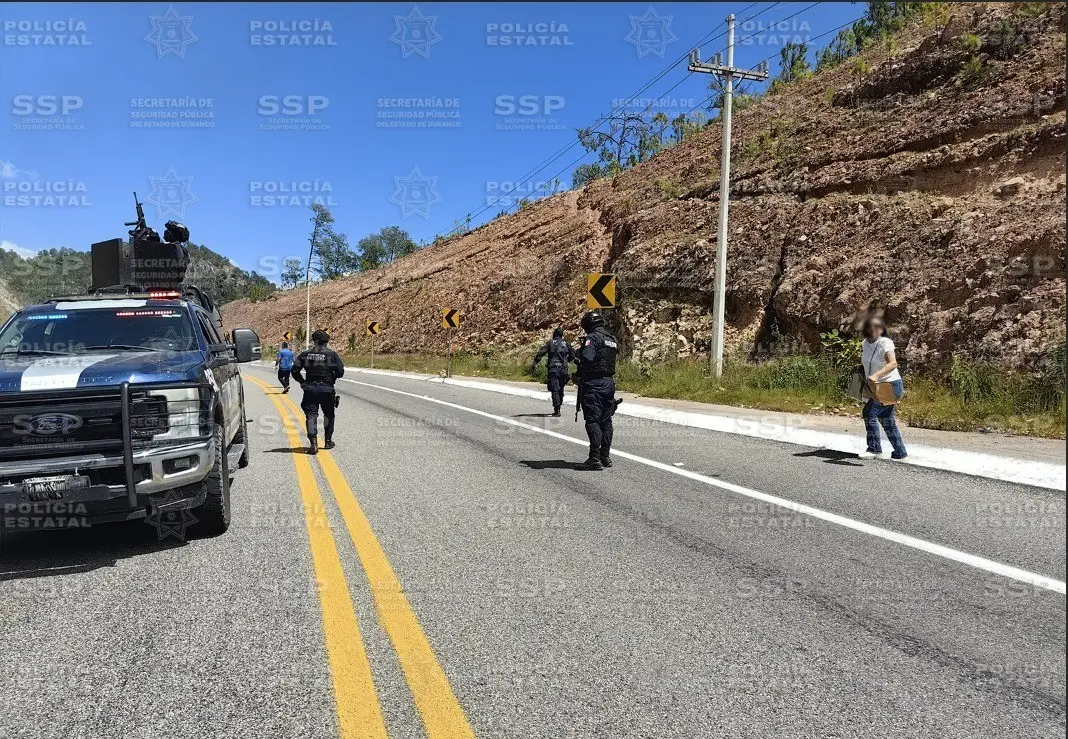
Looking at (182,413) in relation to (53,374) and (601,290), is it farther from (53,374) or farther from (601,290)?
(601,290)

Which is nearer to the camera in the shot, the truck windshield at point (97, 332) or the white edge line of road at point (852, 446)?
the truck windshield at point (97, 332)

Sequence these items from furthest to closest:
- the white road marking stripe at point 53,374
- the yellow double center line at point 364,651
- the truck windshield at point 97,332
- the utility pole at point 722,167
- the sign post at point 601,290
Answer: the utility pole at point 722,167 → the sign post at point 601,290 → the truck windshield at point 97,332 → the white road marking stripe at point 53,374 → the yellow double center line at point 364,651

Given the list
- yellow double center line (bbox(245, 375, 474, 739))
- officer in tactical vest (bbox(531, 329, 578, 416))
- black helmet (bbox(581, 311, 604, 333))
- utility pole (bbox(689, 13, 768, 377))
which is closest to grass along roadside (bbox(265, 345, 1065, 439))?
utility pole (bbox(689, 13, 768, 377))

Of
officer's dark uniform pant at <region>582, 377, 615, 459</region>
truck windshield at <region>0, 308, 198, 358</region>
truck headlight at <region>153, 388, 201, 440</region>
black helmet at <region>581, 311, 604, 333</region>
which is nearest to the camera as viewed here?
truck headlight at <region>153, 388, 201, 440</region>

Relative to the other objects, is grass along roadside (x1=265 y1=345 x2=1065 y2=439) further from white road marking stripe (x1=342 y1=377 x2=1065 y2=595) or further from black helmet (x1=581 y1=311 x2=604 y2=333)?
black helmet (x1=581 y1=311 x2=604 y2=333)

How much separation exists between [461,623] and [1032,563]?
3834 mm

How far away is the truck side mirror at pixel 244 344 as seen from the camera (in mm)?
6891

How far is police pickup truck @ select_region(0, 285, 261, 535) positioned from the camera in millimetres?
4406

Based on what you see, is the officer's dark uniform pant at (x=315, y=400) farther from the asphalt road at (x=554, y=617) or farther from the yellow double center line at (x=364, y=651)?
the yellow double center line at (x=364, y=651)

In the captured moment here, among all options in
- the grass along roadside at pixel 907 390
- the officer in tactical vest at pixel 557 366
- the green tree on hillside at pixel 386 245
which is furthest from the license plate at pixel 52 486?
the green tree on hillside at pixel 386 245

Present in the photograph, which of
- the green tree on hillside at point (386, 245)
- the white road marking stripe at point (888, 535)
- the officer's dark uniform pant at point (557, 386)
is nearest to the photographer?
the white road marking stripe at point (888, 535)

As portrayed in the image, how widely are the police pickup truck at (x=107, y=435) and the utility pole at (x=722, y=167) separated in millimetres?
14084

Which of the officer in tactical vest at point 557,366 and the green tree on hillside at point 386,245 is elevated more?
the green tree on hillside at point 386,245

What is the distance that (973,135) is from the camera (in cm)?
1719
